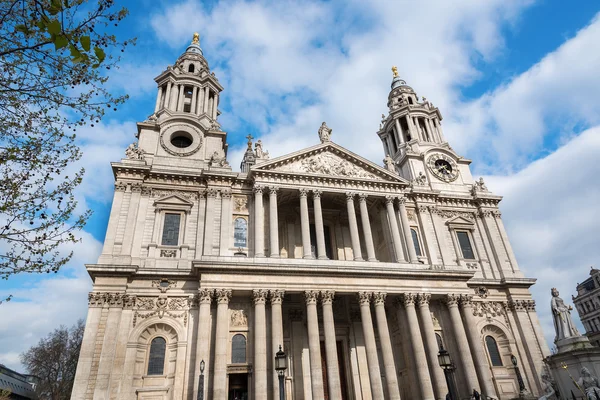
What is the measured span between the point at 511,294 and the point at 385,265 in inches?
449

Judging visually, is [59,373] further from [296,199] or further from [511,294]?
[511,294]

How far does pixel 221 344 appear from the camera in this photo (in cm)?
2022

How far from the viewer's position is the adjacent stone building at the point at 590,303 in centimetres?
6272

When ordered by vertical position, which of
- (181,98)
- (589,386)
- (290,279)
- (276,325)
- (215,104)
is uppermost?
(215,104)

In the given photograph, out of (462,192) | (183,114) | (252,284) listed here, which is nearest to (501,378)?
(462,192)

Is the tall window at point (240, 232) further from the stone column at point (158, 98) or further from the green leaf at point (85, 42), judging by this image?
the green leaf at point (85, 42)

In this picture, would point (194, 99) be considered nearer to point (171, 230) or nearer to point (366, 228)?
point (171, 230)

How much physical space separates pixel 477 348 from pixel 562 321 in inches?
208

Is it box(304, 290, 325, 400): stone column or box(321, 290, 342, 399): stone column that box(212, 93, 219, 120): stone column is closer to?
box(304, 290, 325, 400): stone column

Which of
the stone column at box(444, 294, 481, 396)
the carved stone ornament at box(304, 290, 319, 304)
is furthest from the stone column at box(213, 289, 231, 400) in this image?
the stone column at box(444, 294, 481, 396)

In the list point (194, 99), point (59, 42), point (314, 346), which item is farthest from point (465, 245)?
point (59, 42)

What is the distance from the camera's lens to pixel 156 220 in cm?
2502

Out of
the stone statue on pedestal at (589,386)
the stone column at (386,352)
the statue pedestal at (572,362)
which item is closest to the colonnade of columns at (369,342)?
the stone column at (386,352)

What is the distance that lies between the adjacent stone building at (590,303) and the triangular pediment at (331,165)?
54.8 meters
